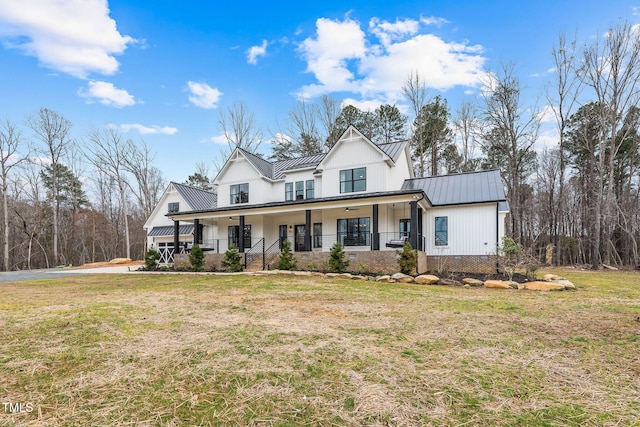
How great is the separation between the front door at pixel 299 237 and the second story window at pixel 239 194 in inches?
162

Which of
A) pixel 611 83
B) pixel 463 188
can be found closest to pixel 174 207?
pixel 463 188

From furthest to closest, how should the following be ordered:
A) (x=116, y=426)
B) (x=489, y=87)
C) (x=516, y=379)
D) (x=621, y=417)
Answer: (x=489, y=87) < (x=516, y=379) < (x=621, y=417) < (x=116, y=426)

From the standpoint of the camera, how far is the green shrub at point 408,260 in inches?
530

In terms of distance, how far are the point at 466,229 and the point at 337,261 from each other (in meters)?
7.35

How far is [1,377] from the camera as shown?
9.60ft

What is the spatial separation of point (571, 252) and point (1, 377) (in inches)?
1421

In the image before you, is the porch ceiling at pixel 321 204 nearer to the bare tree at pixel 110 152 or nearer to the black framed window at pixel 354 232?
the black framed window at pixel 354 232

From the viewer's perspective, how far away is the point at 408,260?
13.5 m

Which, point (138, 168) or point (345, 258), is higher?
point (138, 168)

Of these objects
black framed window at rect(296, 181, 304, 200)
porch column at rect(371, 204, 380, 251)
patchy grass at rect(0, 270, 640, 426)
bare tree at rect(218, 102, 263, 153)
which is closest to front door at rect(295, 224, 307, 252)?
black framed window at rect(296, 181, 304, 200)

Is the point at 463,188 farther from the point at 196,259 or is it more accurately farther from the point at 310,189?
the point at 196,259

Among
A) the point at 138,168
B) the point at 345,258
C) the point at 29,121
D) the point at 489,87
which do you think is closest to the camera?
the point at 345,258

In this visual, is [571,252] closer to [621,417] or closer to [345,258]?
[345,258]

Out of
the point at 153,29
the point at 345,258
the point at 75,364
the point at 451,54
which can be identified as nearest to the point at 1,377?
the point at 75,364
